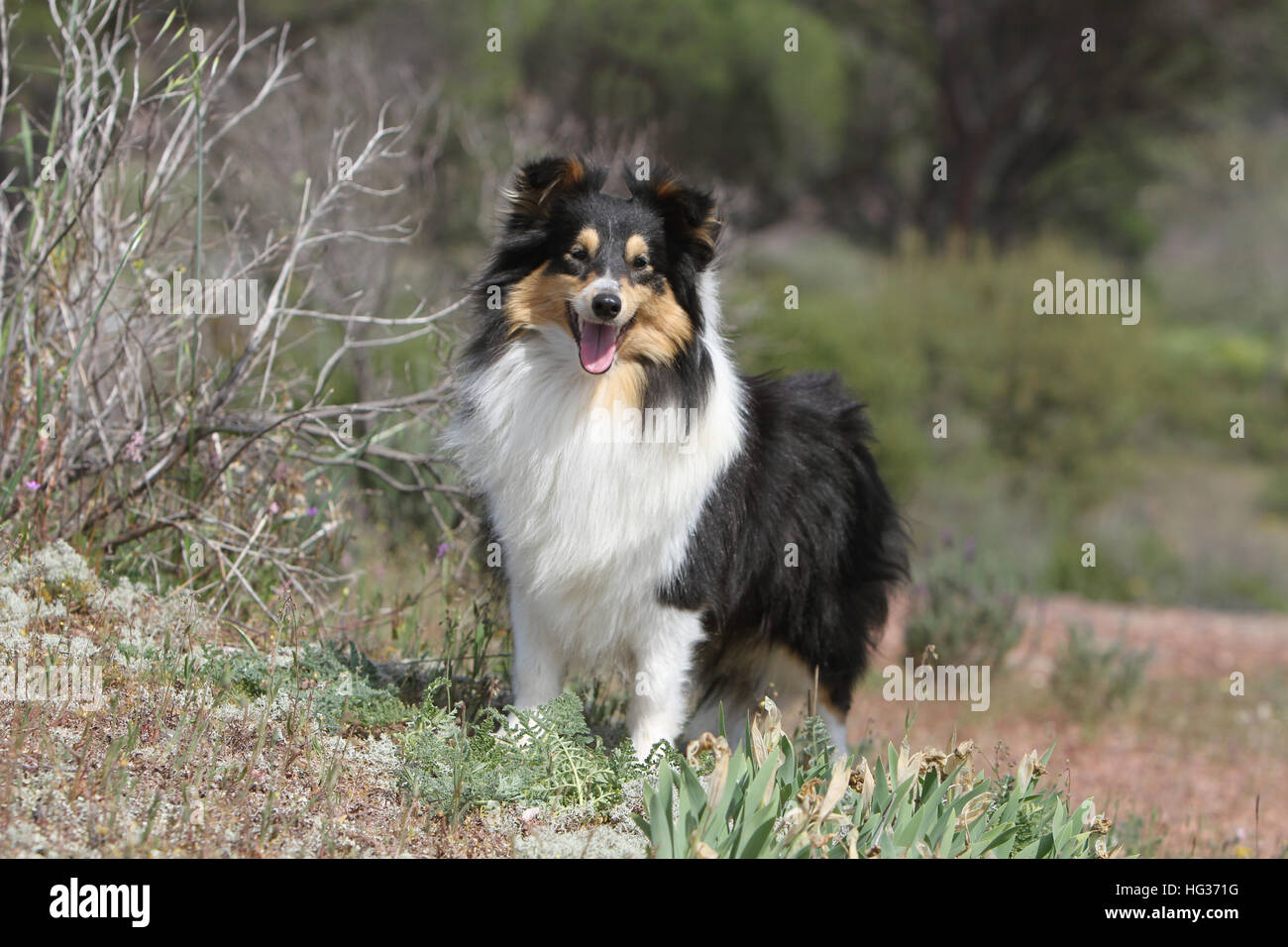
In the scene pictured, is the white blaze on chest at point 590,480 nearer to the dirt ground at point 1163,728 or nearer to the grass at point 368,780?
the grass at point 368,780

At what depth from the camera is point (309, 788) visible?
12.6 feet

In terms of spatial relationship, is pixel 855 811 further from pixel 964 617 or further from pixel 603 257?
pixel 964 617

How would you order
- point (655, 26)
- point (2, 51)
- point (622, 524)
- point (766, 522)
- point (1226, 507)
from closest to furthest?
point (622, 524)
point (766, 522)
point (2, 51)
point (1226, 507)
point (655, 26)

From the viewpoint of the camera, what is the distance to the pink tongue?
413 cm

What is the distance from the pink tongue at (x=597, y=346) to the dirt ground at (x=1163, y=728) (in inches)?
80.0

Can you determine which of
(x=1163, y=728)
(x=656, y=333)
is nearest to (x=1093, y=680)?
(x=1163, y=728)

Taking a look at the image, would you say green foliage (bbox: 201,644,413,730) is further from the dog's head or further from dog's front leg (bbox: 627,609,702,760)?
the dog's head

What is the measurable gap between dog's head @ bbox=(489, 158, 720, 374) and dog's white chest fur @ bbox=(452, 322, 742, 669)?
133 mm

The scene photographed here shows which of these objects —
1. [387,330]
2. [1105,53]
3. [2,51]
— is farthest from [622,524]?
[1105,53]

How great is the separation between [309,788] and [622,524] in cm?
125

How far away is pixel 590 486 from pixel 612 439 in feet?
0.56

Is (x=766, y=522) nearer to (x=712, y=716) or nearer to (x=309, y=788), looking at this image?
(x=712, y=716)

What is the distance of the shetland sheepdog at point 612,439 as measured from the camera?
13.9 ft

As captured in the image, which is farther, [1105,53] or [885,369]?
[1105,53]
